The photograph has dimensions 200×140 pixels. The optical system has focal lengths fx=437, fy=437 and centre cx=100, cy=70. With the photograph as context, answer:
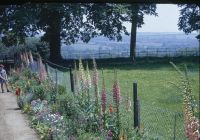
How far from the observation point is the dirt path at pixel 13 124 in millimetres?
13844

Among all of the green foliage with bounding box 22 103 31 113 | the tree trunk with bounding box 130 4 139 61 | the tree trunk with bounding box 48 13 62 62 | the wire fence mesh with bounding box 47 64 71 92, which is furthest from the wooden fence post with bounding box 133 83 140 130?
the tree trunk with bounding box 130 4 139 61

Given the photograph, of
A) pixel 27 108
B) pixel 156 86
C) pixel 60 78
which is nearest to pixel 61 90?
pixel 27 108

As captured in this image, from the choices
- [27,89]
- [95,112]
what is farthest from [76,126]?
[27,89]

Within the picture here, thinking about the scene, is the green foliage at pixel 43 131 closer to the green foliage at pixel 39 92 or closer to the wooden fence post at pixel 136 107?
the wooden fence post at pixel 136 107

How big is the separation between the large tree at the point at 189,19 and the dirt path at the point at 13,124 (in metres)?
39.7

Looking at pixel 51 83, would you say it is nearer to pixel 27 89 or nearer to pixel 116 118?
pixel 27 89

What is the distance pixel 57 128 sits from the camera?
12.8 meters

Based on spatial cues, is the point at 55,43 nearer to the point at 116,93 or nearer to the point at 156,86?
the point at 156,86

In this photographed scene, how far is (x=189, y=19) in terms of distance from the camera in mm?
57812

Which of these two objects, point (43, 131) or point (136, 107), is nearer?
point (136, 107)

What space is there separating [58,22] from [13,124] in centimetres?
2940

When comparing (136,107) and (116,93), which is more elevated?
(116,93)

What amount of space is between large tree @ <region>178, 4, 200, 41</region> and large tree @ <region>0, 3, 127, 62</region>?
12.9m

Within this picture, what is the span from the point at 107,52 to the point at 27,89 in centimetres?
3800
